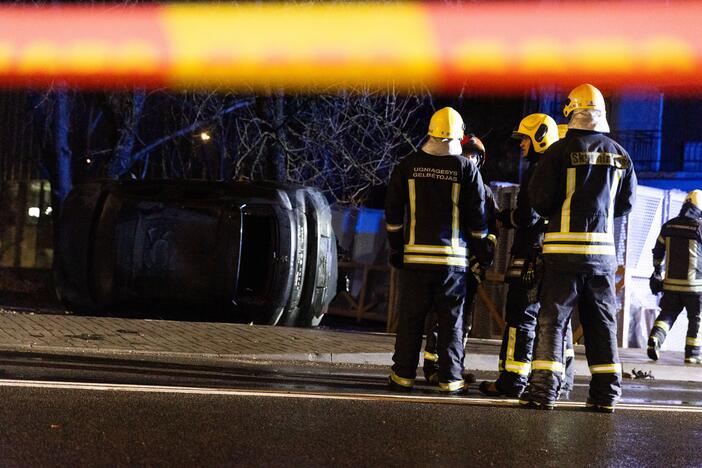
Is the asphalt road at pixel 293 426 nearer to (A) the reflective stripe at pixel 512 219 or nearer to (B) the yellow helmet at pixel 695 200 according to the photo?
(A) the reflective stripe at pixel 512 219

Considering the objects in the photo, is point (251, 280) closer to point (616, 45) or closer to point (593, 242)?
point (593, 242)

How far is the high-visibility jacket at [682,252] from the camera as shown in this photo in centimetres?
1037

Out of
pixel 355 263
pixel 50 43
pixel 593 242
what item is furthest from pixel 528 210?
pixel 50 43

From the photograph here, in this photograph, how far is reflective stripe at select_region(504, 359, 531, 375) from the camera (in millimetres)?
6488

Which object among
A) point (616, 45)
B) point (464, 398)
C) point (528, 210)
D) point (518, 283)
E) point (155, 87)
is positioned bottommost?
point (464, 398)

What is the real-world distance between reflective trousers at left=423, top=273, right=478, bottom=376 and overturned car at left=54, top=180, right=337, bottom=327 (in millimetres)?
3586

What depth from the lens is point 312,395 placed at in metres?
5.66

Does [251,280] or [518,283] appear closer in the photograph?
[518,283]

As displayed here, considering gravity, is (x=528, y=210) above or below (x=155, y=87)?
below

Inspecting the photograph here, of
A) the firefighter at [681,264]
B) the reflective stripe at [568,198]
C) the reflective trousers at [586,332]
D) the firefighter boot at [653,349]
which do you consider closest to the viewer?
the reflective trousers at [586,332]

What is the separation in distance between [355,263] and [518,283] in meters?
9.86

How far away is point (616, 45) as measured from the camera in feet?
86.3

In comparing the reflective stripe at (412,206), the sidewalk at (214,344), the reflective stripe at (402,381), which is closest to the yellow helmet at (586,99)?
the reflective stripe at (412,206)

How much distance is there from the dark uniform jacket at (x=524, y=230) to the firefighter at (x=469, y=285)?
18cm
